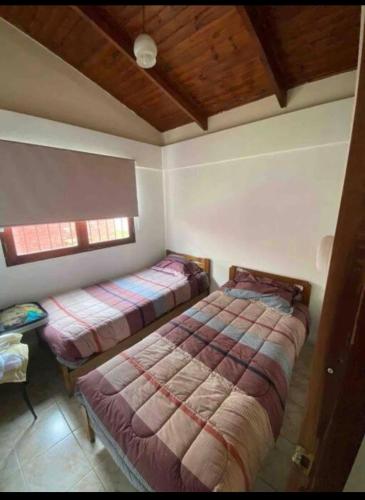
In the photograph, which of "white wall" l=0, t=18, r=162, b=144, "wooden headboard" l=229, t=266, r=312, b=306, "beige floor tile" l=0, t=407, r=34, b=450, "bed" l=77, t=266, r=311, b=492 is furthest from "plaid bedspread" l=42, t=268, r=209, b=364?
"white wall" l=0, t=18, r=162, b=144

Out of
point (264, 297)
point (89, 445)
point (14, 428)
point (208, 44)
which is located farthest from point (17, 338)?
point (208, 44)

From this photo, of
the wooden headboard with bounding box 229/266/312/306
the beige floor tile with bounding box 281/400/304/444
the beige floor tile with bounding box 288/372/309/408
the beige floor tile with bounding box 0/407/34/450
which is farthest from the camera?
the wooden headboard with bounding box 229/266/312/306

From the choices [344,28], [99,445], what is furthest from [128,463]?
[344,28]

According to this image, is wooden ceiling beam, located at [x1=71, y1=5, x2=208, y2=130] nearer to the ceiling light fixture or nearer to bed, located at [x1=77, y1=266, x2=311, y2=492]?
the ceiling light fixture

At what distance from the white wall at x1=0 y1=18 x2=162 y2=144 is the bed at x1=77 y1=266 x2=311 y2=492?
2.52 meters

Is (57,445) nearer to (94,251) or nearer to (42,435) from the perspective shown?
(42,435)

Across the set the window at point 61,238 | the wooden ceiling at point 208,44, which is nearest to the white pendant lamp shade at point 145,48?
the wooden ceiling at point 208,44

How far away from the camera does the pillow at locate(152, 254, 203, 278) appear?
288 cm

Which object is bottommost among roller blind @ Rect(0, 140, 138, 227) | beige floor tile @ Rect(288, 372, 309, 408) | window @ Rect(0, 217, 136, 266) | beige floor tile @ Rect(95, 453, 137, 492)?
beige floor tile @ Rect(288, 372, 309, 408)

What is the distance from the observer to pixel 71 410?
1326mm

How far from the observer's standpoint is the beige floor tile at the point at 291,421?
2.77 feet

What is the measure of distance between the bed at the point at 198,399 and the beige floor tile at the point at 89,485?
0.11m

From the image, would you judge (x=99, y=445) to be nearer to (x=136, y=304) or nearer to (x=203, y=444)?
(x=203, y=444)

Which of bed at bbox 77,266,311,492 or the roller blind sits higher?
the roller blind
